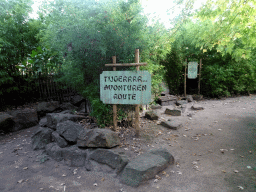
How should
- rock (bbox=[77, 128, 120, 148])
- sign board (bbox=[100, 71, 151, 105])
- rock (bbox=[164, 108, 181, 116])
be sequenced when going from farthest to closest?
rock (bbox=[164, 108, 181, 116])
sign board (bbox=[100, 71, 151, 105])
rock (bbox=[77, 128, 120, 148])

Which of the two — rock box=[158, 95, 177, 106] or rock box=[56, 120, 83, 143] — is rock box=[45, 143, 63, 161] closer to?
rock box=[56, 120, 83, 143]

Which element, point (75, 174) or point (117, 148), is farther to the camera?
point (117, 148)

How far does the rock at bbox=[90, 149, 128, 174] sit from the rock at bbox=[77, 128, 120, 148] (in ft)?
0.53

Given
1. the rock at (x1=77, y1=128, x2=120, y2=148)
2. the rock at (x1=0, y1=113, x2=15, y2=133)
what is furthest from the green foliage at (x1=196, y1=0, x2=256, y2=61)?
the rock at (x1=0, y1=113, x2=15, y2=133)

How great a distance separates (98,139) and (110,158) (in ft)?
1.77

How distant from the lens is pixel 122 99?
4812mm

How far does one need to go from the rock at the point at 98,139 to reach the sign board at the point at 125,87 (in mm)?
847

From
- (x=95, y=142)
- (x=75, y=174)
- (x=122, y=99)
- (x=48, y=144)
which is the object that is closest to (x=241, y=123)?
(x=122, y=99)

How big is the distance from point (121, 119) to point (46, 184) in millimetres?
2433

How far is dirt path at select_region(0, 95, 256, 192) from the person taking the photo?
340cm

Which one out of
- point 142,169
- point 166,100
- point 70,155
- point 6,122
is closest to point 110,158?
point 142,169

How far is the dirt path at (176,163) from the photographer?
3.40m

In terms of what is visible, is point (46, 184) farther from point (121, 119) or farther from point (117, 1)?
point (117, 1)

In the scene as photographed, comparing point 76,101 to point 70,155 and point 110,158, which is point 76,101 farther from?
point 110,158
